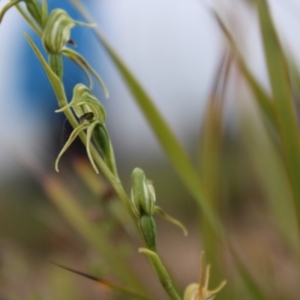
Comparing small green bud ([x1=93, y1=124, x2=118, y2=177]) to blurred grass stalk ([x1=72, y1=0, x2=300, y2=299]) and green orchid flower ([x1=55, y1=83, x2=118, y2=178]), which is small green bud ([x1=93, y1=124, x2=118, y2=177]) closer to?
green orchid flower ([x1=55, y1=83, x2=118, y2=178])

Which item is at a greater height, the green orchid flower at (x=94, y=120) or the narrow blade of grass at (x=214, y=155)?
the green orchid flower at (x=94, y=120)

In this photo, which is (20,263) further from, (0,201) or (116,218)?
(0,201)

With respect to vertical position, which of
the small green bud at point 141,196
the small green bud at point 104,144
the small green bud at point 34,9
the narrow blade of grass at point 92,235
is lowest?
the narrow blade of grass at point 92,235

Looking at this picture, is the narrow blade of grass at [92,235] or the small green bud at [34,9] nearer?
the small green bud at [34,9]

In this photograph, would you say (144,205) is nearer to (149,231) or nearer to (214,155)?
(149,231)

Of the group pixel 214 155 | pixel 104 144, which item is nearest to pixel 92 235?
pixel 214 155

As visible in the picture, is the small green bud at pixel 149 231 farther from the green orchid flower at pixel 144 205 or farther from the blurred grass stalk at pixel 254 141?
the blurred grass stalk at pixel 254 141

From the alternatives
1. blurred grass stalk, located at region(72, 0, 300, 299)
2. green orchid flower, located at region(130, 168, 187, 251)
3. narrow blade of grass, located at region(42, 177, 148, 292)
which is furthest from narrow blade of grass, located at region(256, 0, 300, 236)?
narrow blade of grass, located at region(42, 177, 148, 292)

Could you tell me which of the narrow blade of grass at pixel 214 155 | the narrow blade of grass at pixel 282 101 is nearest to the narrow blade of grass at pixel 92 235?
the narrow blade of grass at pixel 214 155
